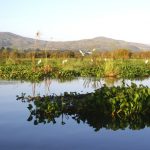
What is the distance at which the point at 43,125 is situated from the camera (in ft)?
32.7

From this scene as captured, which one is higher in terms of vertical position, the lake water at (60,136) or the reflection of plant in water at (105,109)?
the reflection of plant in water at (105,109)

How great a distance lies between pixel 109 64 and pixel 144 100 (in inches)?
463

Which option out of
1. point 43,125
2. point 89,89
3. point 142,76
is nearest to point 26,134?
point 43,125

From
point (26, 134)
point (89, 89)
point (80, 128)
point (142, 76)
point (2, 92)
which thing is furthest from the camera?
point (142, 76)

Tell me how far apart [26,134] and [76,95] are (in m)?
3.78

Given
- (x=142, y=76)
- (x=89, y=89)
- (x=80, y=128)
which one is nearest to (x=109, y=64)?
(x=142, y=76)

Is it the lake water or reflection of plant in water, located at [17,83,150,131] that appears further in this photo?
reflection of plant in water, located at [17,83,150,131]

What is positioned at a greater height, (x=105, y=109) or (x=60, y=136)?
(x=105, y=109)

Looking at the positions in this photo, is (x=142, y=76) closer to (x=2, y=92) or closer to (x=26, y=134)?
(x=2, y=92)

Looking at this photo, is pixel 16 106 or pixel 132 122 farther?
pixel 16 106

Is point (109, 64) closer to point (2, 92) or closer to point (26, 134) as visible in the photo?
point (2, 92)

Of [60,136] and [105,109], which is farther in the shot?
A: [105,109]

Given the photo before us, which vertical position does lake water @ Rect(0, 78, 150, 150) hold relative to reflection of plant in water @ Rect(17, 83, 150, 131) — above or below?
below

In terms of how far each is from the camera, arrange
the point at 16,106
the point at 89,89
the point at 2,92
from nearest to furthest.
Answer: the point at 16,106
the point at 2,92
the point at 89,89
